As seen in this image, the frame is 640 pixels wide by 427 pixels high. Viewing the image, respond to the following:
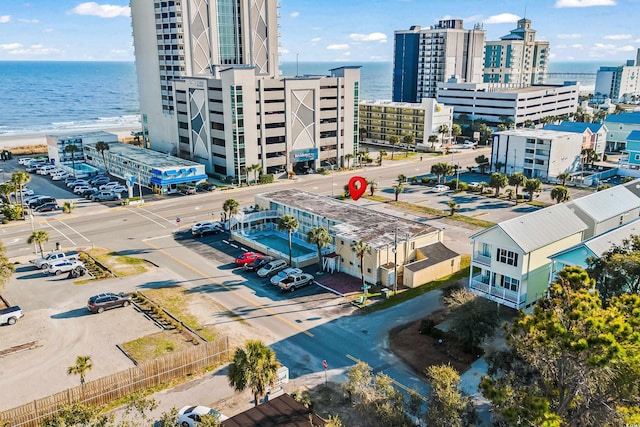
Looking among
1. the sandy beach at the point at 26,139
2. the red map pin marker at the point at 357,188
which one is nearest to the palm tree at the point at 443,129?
the red map pin marker at the point at 357,188

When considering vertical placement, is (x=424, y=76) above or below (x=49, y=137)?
above

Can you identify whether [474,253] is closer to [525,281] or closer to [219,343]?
[525,281]

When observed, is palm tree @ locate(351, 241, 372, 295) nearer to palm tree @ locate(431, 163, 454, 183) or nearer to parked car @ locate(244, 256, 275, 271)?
parked car @ locate(244, 256, 275, 271)

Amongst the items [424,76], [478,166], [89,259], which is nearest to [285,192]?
[89,259]

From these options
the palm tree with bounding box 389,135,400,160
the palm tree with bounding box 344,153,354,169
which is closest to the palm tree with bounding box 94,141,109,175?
the palm tree with bounding box 344,153,354,169

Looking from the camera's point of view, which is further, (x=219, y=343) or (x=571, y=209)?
(x=571, y=209)
